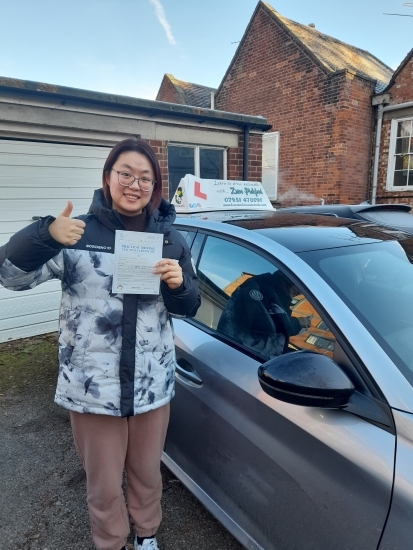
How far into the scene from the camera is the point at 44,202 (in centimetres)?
484

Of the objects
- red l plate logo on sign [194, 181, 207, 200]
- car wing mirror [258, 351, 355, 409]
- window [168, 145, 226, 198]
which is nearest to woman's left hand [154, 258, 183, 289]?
car wing mirror [258, 351, 355, 409]

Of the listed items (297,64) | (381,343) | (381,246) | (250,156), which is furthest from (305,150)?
(381,343)

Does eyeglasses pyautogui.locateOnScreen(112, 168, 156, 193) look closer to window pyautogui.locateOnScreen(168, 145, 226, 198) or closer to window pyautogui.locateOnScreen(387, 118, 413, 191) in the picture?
window pyautogui.locateOnScreen(168, 145, 226, 198)

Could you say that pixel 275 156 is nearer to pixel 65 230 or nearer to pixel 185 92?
pixel 185 92

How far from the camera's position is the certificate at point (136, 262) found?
1.40 metres

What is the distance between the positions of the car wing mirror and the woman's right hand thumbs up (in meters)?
0.83

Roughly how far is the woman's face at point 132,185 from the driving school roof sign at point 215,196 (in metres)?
1.42

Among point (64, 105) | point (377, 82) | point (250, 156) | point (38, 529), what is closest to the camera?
point (38, 529)

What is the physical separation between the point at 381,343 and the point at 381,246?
0.78 metres

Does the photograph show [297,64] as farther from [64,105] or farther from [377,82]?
[64,105]

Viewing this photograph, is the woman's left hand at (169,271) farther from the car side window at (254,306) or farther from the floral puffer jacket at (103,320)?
the car side window at (254,306)

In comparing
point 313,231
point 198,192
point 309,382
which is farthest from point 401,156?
point 309,382

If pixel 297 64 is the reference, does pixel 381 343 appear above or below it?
below

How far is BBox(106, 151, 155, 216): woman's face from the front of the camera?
4.99 feet
